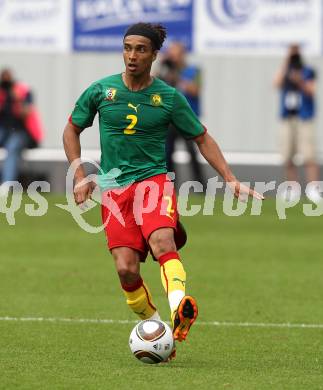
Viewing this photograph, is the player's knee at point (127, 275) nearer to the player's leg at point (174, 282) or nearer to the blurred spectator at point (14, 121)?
the player's leg at point (174, 282)

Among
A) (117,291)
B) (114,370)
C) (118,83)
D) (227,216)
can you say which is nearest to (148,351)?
(114,370)

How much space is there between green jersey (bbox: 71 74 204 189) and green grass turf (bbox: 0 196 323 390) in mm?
1340

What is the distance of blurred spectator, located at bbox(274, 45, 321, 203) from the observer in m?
25.1

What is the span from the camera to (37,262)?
16.4 m

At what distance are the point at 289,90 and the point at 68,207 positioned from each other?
4.81 metres

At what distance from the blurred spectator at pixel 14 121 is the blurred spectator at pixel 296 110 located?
4673 millimetres

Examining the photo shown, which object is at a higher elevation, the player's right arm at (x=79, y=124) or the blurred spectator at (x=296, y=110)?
the player's right arm at (x=79, y=124)

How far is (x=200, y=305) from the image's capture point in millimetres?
13062

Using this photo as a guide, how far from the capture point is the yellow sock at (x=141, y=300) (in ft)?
32.5

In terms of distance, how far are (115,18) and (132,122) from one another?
21.5 metres

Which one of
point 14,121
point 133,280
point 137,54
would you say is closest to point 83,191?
point 133,280

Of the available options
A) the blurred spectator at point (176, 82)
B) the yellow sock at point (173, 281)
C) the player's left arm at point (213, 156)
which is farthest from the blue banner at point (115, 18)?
the yellow sock at point (173, 281)

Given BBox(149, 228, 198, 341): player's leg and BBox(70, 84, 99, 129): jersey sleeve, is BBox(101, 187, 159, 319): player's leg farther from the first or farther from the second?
BBox(70, 84, 99, 129): jersey sleeve

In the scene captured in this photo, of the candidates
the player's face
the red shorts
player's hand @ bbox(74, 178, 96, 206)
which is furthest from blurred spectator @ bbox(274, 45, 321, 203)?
player's hand @ bbox(74, 178, 96, 206)
